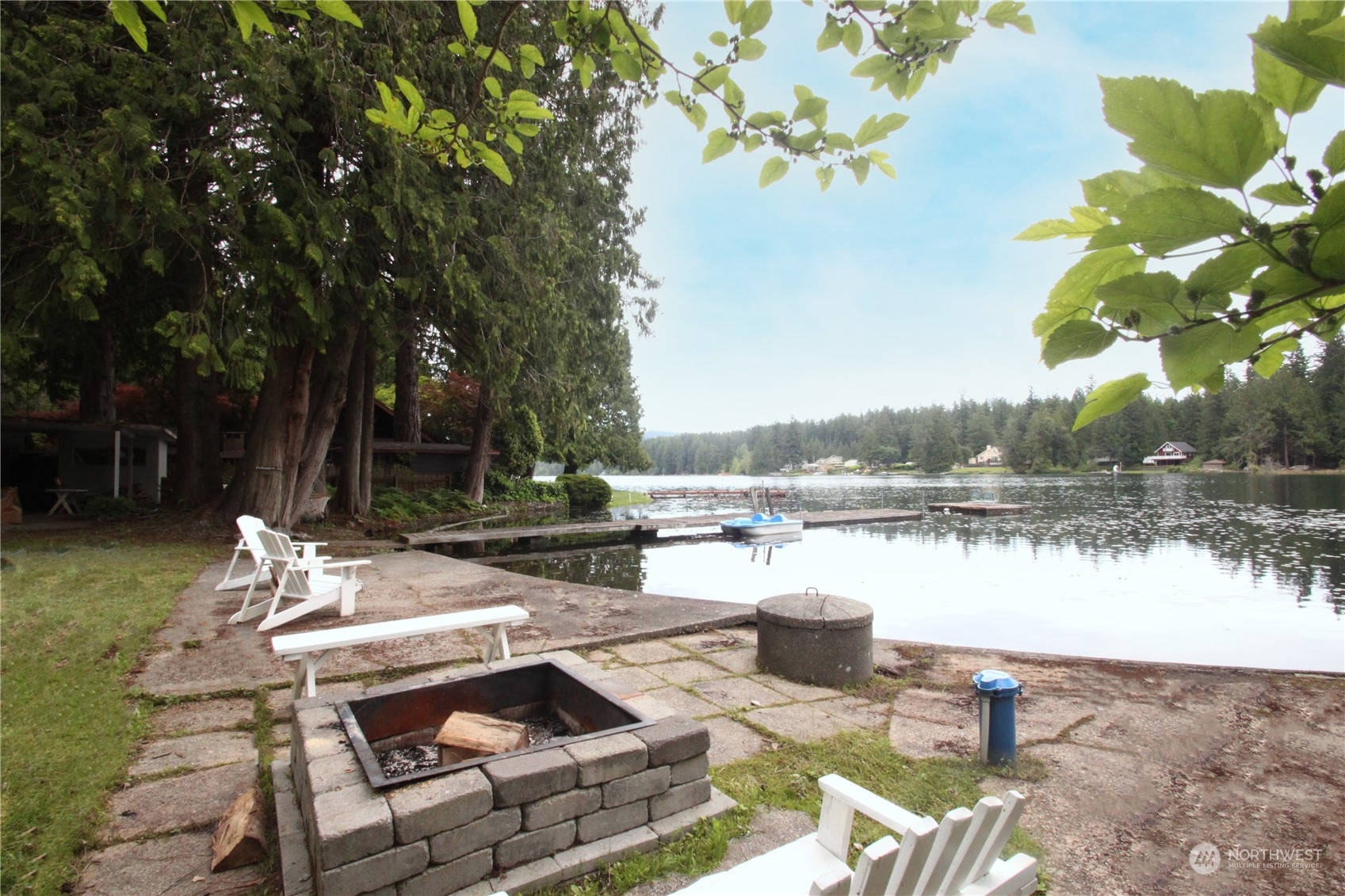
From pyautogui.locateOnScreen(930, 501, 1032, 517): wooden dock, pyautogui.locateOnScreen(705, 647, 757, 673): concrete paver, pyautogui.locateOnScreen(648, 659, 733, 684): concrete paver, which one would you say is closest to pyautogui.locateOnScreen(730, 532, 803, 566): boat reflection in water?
pyautogui.locateOnScreen(930, 501, 1032, 517): wooden dock

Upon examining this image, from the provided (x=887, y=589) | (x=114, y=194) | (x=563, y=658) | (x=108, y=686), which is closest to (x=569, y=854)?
(x=563, y=658)

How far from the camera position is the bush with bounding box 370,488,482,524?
1670cm

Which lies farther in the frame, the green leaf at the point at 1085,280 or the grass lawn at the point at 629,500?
the grass lawn at the point at 629,500

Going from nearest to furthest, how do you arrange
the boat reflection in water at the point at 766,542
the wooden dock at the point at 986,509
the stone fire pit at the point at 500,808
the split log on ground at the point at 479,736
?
the stone fire pit at the point at 500,808, the split log on ground at the point at 479,736, the boat reflection in water at the point at 766,542, the wooden dock at the point at 986,509

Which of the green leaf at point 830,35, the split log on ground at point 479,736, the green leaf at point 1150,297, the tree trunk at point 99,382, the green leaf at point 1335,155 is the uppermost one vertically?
the tree trunk at point 99,382

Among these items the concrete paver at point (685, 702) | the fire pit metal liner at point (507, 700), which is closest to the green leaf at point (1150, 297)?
the fire pit metal liner at point (507, 700)

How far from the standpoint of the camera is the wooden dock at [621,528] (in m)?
13.4

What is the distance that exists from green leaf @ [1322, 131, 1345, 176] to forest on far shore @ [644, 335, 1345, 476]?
95.7 feet

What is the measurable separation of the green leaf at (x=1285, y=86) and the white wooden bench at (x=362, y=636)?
137 inches

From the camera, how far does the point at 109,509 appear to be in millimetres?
13516

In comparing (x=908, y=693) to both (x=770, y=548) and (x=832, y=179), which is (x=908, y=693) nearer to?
(x=832, y=179)

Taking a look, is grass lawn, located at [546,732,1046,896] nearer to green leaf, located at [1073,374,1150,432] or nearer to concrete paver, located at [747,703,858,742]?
concrete paver, located at [747,703,858,742]

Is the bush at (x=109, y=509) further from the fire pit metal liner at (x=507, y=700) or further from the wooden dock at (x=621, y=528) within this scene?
the fire pit metal liner at (x=507, y=700)

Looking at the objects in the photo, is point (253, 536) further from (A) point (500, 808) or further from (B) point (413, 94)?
(B) point (413, 94)
